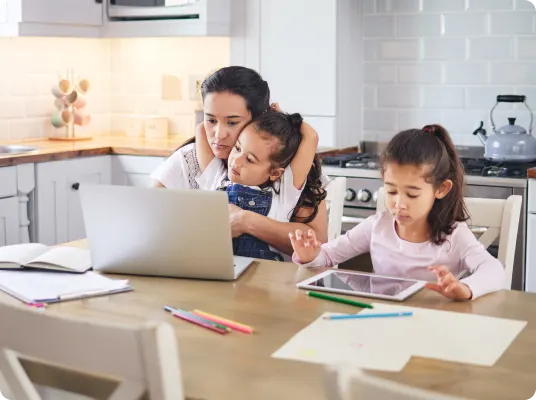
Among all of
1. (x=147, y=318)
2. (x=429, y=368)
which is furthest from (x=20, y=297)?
(x=429, y=368)

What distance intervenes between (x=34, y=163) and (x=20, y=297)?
77.1 inches

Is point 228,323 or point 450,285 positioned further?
point 450,285

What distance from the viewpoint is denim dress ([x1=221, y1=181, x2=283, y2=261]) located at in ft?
8.14

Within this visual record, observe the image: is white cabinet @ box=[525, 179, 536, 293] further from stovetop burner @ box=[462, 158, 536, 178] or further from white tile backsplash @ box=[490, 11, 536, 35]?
white tile backsplash @ box=[490, 11, 536, 35]

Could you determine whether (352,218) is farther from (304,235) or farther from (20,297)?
(20,297)

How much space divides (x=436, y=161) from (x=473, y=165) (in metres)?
1.51

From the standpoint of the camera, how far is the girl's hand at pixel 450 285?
181cm

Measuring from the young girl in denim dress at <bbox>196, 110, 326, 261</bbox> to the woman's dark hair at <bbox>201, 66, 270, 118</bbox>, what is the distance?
3.3 inches

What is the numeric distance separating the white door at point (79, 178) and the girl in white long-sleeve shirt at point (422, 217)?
6.42ft

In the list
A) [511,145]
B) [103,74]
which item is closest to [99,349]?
[511,145]

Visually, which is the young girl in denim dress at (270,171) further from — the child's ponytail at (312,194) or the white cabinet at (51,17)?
the white cabinet at (51,17)

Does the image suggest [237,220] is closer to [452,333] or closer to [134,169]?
[452,333]

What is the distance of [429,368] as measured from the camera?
1.47 metres

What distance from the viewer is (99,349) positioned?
4.01 feet
